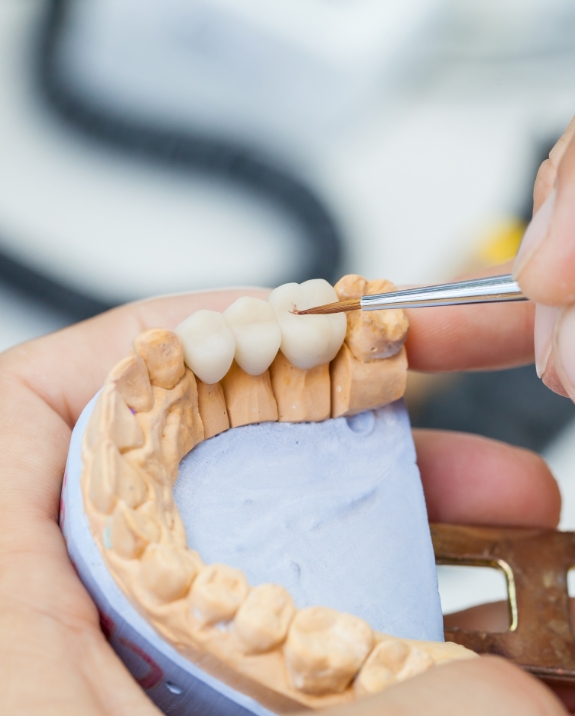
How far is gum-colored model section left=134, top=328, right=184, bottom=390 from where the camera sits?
701 millimetres

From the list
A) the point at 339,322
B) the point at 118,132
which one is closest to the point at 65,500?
the point at 339,322

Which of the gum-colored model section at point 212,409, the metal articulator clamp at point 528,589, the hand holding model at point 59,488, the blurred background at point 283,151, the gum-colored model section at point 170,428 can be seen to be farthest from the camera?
the blurred background at point 283,151

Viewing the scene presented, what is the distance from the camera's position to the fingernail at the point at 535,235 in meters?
0.60

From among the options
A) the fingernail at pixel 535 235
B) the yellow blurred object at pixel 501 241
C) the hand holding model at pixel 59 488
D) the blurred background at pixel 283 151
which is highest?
the blurred background at pixel 283 151

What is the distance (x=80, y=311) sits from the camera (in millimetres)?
1577

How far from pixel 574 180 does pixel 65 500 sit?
0.48 metres

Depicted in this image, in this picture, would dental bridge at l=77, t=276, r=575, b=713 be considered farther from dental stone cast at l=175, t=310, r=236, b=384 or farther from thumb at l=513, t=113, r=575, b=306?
thumb at l=513, t=113, r=575, b=306

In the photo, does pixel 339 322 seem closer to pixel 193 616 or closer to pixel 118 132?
pixel 193 616

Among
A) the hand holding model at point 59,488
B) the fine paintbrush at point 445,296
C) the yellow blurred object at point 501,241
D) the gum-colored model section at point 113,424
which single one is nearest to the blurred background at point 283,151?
the yellow blurred object at point 501,241

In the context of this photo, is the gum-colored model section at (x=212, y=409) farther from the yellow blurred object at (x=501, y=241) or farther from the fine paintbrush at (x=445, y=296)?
the yellow blurred object at (x=501, y=241)

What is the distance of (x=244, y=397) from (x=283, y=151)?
3.29ft

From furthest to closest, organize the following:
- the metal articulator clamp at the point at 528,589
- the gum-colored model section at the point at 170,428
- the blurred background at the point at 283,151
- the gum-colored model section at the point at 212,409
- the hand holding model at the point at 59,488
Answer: the blurred background at the point at 283,151 → the metal articulator clamp at the point at 528,589 → the gum-colored model section at the point at 212,409 → the gum-colored model section at the point at 170,428 → the hand holding model at the point at 59,488

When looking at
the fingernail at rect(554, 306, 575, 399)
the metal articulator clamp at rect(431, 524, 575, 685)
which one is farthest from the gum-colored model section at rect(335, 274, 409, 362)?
the metal articulator clamp at rect(431, 524, 575, 685)

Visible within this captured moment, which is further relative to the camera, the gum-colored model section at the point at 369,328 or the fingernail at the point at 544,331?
the gum-colored model section at the point at 369,328
